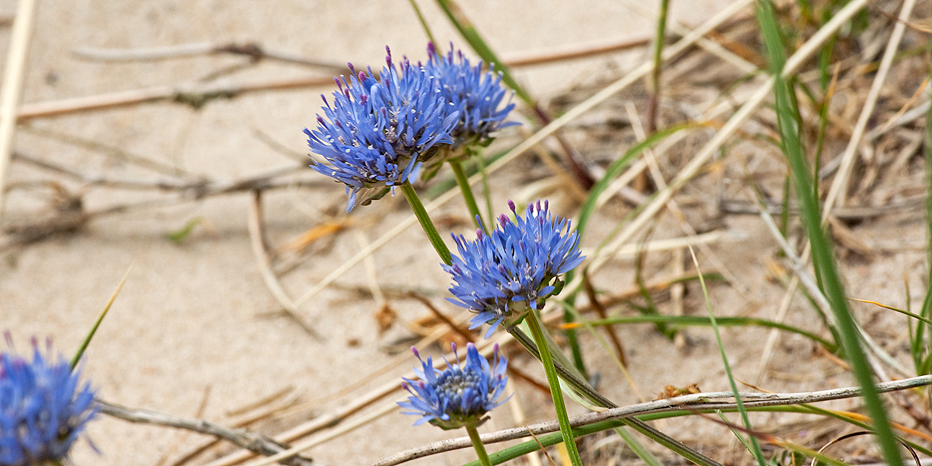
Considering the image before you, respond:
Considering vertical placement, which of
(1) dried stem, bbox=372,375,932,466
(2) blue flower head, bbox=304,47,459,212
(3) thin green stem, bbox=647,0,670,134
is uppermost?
(3) thin green stem, bbox=647,0,670,134

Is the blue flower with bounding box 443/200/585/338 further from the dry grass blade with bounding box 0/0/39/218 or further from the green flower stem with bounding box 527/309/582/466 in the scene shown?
the dry grass blade with bounding box 0/0/39/218

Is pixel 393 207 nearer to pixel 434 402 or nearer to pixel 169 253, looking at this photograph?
pixel 169 253

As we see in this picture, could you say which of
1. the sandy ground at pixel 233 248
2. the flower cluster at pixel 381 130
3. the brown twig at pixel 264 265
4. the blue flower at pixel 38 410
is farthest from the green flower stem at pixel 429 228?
the brown twig at pixel 264 265

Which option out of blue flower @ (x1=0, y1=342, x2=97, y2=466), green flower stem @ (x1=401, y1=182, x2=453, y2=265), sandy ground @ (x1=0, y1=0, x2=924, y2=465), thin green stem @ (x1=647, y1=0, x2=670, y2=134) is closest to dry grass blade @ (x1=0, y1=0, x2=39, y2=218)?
sandy ground @ (x1=0, y1=0, x2=924, y2=465)

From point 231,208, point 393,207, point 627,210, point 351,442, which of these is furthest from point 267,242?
point 627,210

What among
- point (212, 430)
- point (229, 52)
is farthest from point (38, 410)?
point (229, 52)

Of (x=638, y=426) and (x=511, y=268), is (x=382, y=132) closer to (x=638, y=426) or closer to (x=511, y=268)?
(x=511, y=268)
